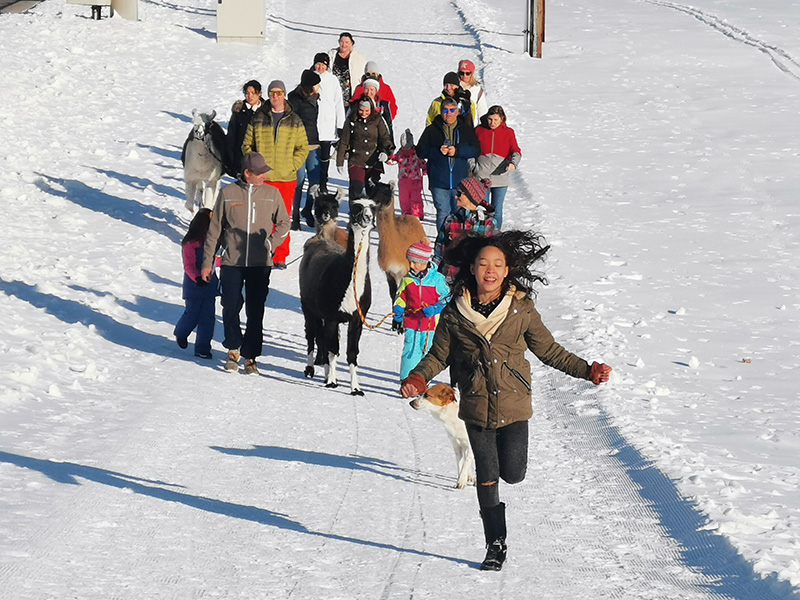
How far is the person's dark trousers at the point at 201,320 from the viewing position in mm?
11797

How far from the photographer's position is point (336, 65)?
1867 cm

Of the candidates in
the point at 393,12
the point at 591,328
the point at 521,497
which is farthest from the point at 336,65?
the point at 393,12

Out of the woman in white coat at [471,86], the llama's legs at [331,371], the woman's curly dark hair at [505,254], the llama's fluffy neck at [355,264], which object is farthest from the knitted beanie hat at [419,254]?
the woman in white coat at [471,86]

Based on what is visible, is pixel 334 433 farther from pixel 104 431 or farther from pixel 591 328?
pixel 591 328

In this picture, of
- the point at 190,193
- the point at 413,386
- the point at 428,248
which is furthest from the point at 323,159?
the point at 413,386

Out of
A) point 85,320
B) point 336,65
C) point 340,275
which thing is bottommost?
point 85,320

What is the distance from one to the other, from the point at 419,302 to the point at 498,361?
352cm

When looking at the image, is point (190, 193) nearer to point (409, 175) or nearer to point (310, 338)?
point (409, 175)

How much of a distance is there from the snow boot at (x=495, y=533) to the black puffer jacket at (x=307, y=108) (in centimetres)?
1017

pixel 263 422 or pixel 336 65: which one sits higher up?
pixel 336 65

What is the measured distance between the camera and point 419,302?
Result: 9.98m

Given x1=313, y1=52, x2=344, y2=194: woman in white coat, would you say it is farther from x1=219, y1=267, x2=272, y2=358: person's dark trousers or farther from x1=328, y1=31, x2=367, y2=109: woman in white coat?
x1=219, y1=267, x2=272, y2=358: person's dark trousers

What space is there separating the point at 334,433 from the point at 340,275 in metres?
1.72

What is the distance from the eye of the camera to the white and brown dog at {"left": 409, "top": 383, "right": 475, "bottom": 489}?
26.2 ft
